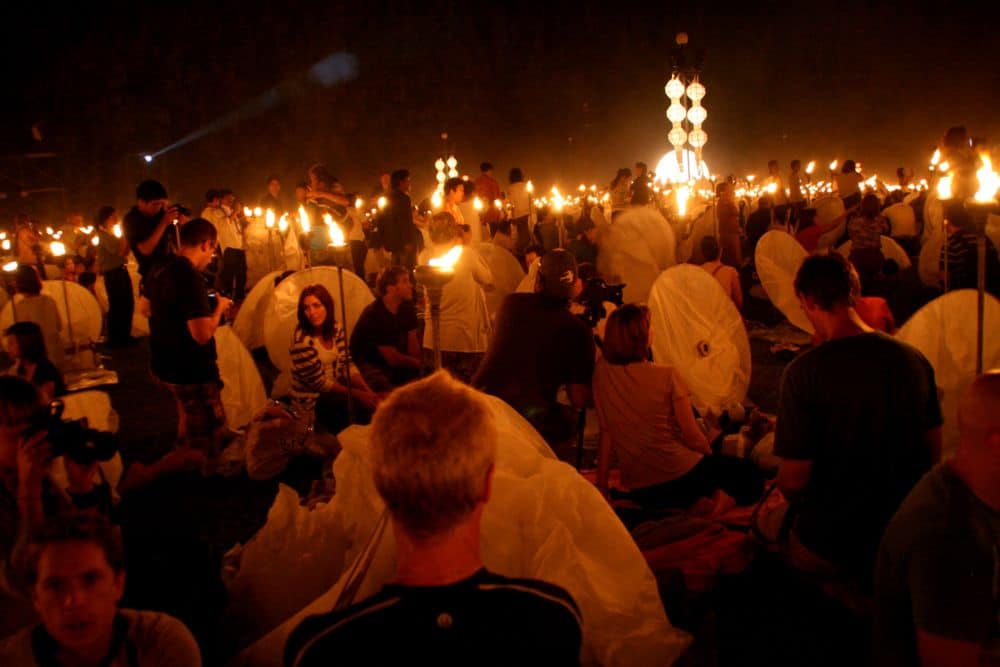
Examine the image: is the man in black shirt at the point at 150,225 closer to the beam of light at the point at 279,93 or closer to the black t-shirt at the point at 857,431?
the black t-shirt at the point at 857,431

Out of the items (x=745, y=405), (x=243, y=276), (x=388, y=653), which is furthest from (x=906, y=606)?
(x=243, y=276)

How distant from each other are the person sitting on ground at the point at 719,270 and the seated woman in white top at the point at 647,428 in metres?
2.79

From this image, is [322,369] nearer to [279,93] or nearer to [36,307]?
[36,307]

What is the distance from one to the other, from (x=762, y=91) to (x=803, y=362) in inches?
1030

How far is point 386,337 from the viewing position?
627cm

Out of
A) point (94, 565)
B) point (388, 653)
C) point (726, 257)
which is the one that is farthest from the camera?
point (726, 257)

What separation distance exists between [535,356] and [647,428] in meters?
0.70

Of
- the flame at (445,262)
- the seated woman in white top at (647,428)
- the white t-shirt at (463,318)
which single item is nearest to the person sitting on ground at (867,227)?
the white t-shirt at (463,318)

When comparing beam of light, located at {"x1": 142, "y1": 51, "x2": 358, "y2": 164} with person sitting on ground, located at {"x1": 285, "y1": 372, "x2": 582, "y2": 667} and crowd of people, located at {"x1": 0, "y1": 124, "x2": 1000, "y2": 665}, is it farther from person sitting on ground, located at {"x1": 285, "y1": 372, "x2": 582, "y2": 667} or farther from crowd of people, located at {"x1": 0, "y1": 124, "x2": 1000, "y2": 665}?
person sitting on ground, located at {"x1": 285, "y1": 372, "x2": 582, "y2": 667}

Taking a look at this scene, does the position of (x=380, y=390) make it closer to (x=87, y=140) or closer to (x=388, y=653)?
(x=388, y=653)

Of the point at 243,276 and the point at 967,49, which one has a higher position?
the point at 967,49

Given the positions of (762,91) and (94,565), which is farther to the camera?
(762,91)

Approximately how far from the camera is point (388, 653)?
1430mm

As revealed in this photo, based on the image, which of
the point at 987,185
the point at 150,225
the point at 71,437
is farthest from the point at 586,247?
the point at 71,437
